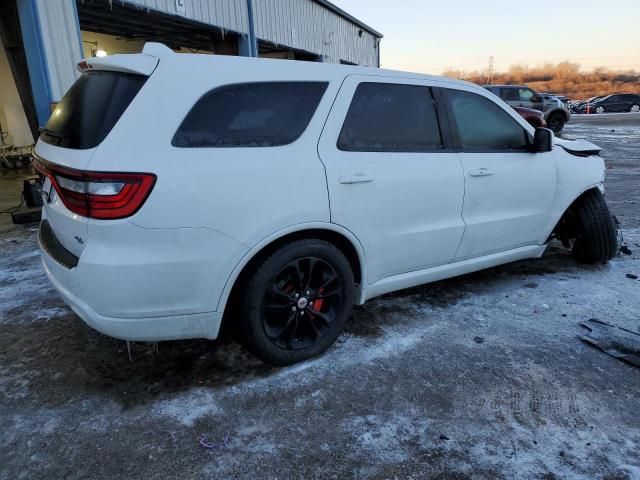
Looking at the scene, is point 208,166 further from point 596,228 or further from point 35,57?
point 35,57

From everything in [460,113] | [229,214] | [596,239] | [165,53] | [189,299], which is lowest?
[596,239]

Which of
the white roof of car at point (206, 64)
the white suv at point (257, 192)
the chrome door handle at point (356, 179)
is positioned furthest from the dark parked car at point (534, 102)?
the chrome door handle at point (356, 179)

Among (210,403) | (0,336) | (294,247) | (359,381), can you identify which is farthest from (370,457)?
(0,336)

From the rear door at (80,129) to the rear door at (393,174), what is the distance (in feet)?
3.59

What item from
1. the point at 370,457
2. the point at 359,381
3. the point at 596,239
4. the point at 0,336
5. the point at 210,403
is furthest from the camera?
the point at 596,239

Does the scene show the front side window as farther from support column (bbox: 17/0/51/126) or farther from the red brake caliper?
support column (bbox: 17/0/51/126)

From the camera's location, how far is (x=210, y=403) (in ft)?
8.43

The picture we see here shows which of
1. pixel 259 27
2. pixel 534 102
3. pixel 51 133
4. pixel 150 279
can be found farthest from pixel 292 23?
pixel 150 279

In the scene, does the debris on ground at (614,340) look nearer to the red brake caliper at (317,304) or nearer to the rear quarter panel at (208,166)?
the red brake caliper at (317,304)

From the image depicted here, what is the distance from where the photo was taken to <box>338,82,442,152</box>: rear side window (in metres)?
2.93

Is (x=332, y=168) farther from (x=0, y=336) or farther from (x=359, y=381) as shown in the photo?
(x=0, y=336)

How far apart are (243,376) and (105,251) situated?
110cm

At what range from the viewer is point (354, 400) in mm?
2580

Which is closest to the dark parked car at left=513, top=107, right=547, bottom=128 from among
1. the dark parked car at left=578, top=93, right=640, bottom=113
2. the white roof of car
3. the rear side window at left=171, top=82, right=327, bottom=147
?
the white roof of car
